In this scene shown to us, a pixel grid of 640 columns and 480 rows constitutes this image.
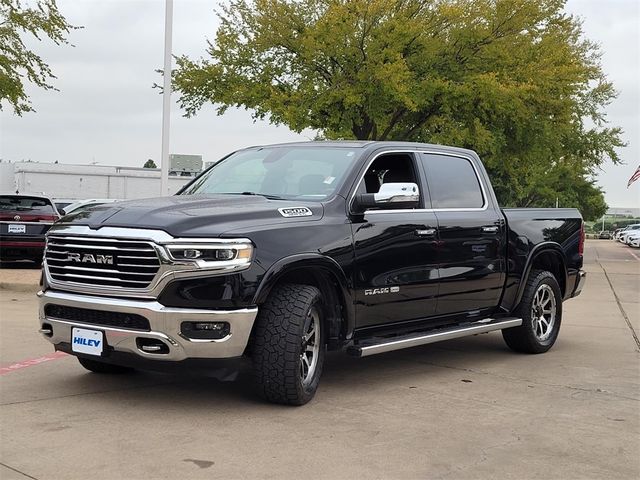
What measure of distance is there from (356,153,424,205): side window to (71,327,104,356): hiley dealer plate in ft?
7.28

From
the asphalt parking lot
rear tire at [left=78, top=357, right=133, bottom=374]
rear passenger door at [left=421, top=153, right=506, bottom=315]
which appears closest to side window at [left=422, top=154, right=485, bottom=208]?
rear passenger door at [left=421, top=153, right=506, bottom=315]

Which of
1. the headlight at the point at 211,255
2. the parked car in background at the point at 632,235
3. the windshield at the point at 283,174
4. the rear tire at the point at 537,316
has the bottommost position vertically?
the parked car in background at the point at 632,235

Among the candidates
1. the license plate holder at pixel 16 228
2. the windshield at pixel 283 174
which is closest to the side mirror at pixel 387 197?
the windshield at pixel 283 174

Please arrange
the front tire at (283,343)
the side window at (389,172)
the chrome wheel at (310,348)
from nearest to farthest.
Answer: the front tire at (283,343) → the chrome wheel at (310,348) → the side window at (389,172)

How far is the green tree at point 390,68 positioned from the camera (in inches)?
919

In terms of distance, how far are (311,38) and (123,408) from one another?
18.8 m

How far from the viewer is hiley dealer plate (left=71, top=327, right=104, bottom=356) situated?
548 cm

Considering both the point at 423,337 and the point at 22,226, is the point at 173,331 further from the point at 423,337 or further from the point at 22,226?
the point at 22,226

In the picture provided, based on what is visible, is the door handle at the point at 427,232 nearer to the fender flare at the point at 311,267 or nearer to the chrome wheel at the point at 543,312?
the fender flare at the point at 311,267

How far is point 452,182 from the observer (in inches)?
298

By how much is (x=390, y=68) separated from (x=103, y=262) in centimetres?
1803

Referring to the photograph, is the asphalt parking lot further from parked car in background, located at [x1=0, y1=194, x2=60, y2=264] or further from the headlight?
parked car in background, located at [x1=0, y1=194, x2=60, y2=264]

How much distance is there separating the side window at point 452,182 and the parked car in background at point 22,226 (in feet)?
33.4

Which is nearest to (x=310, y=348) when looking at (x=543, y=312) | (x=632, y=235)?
(x=543, y=312)
